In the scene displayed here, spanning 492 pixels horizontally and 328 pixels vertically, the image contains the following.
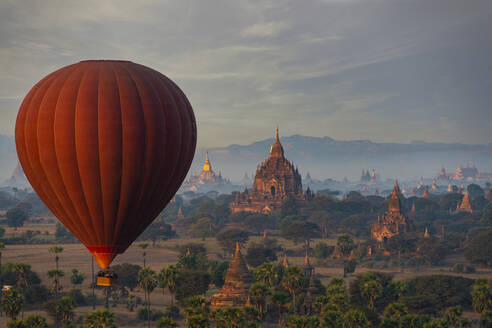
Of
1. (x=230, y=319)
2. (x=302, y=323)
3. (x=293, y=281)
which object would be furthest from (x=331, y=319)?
(x=293, y=281)

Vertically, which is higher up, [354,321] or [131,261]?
[131,261]

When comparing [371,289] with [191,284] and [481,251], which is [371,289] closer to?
[191,284]

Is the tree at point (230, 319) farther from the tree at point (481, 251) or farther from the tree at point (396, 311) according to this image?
the tree at point (481, 251)

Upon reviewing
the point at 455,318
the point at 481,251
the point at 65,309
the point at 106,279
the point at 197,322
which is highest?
the point at 106,279

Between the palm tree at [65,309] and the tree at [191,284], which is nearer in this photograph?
the palm tree at [65,309]

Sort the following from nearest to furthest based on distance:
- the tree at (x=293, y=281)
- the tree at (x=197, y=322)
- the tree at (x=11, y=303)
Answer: the tree at (x=197, y=322)
the tree at (x=11, y=303)
the tree at (x=293, y=281)

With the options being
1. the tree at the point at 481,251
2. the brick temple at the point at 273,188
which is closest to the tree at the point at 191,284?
the tree at the point at 481,251
